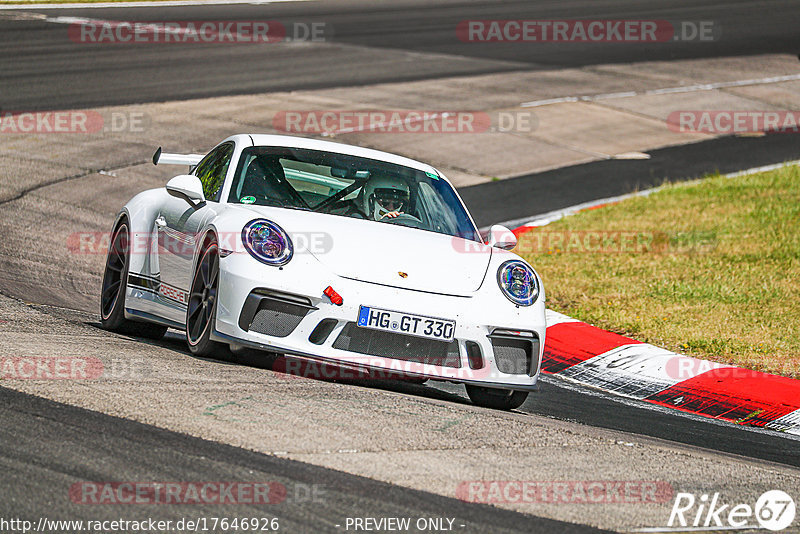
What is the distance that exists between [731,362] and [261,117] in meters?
10.3

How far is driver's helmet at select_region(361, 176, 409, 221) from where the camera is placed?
7344 mm

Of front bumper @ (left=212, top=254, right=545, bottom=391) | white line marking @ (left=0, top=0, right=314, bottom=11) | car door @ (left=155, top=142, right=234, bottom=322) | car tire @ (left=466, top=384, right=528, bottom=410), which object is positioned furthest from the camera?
white line marking @ (left=0, top=0, right=314, bottom=11)

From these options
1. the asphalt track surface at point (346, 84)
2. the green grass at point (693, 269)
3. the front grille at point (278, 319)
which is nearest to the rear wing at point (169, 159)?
the front grille at point (278, 319)

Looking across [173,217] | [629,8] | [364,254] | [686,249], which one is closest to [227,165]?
[173,217]

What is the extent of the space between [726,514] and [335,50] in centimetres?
2015

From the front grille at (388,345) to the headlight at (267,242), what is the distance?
52 centimetres

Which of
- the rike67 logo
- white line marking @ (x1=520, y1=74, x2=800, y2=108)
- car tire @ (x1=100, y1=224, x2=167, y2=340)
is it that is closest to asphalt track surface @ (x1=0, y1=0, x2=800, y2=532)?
the rike67 logo

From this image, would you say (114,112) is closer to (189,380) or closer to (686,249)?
(686,249)

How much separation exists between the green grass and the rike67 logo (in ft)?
11.4

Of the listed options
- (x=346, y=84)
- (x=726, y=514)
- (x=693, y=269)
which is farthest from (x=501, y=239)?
(x=346, y=84)

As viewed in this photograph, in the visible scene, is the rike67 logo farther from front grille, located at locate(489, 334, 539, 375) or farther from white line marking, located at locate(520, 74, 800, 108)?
white line marking, located at locate(520, 74, 800, 108)

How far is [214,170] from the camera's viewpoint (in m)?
7.69

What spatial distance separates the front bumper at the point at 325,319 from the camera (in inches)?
239

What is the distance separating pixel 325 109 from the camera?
1803 centimetres
